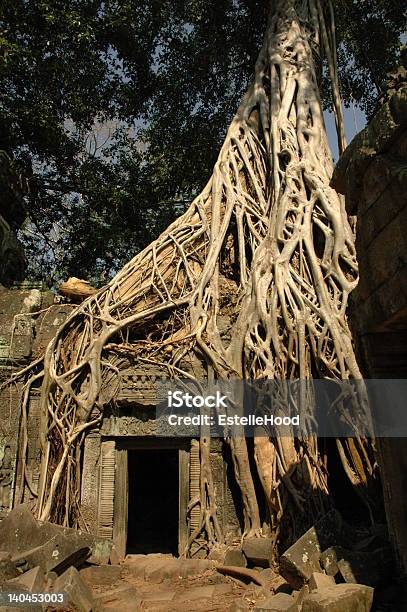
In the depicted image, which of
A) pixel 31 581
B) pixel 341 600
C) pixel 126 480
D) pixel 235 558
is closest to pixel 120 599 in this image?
pixel 31 581

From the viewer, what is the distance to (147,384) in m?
5.31

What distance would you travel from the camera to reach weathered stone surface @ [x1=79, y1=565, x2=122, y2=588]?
4.23 metres

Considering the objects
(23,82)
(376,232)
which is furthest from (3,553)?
(23,82)

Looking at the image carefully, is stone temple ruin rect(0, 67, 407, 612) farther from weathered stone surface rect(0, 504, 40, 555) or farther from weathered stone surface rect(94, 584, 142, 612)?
weathered stone surface rect(0, 504, 40, 555)

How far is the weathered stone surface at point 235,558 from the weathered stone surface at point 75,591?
1437 mm

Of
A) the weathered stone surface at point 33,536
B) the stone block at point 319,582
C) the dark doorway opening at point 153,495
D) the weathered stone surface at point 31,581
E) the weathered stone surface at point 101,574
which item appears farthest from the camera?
the dark doorway opening at point 153,495

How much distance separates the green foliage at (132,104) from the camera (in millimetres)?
8852

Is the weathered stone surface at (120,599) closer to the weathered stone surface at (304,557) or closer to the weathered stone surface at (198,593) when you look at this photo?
the weathered stone surface at (198,593)

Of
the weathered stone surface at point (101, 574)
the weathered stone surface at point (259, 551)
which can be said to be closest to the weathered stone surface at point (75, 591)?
the weathered stone surface at point (101, 574)

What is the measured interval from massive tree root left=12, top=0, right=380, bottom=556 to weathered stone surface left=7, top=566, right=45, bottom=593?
125 centimetres

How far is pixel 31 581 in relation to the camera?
326 centimetres

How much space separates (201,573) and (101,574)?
851mm

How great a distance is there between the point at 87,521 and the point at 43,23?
7.71 m

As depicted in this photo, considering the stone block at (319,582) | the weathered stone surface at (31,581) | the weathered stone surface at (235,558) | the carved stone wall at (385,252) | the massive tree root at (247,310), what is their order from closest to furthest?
the carved stone wall at (385,252) < the stone block at (319,582) < the weathered stone surface at (31,581) < the weathered stone surface at (235,558) < the massive tree root at (247,310)
